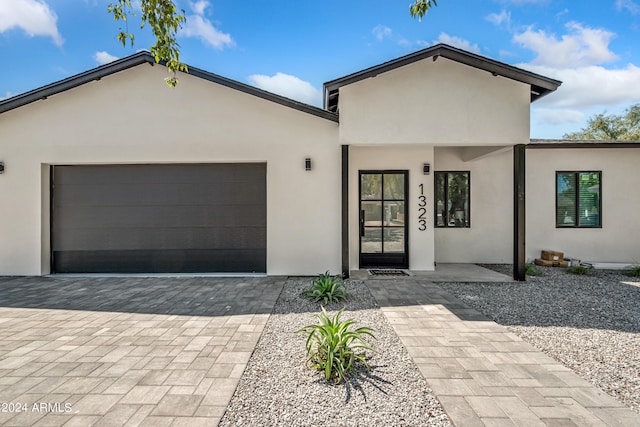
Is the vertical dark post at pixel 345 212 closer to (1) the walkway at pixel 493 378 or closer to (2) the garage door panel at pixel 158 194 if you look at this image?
(2) the garage door panel at pixel 158 194

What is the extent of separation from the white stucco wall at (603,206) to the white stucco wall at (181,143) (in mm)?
5688

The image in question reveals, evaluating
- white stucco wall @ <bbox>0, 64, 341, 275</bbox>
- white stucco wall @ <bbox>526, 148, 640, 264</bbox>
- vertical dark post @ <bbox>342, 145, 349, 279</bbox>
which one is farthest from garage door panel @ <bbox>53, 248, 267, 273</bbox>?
white stucco wall @ <bbox>526, 148, 640, 264</bbox>

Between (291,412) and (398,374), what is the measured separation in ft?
3.54

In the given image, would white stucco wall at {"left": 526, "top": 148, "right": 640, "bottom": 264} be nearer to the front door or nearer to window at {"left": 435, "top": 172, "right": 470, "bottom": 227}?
window at {"left": 435, "top": 172, "right": 470, "bottom": 227}

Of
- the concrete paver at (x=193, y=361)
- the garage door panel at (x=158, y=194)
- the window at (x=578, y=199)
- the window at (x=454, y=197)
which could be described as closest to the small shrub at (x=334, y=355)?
the concrete paver at (x=193, y=361)

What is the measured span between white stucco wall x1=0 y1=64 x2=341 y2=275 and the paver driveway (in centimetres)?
159

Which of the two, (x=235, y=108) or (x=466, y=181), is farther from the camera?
(x=466, y=181)

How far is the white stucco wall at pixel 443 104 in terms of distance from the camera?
21.0ft

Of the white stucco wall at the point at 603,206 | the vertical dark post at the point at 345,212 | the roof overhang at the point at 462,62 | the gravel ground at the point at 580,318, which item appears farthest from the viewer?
the white stucco wall at the point at 603,206

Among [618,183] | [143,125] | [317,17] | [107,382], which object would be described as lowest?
[107,382]

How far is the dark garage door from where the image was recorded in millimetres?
7238

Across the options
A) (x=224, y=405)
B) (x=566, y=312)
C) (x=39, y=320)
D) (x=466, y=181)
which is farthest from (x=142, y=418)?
(x=466, y=181)

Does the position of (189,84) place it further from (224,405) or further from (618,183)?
(618,183)

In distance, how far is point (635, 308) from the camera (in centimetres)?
500
